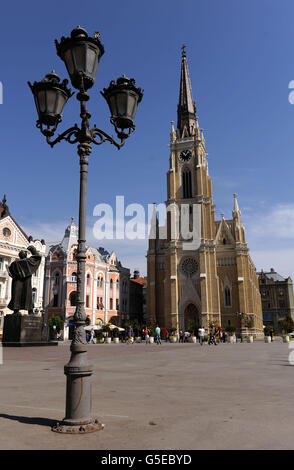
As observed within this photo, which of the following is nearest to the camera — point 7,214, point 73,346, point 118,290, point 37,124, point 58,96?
point 73,346

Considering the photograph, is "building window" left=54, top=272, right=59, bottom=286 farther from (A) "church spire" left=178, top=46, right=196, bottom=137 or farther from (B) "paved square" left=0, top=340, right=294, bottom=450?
(B) "paved square" left=0, top=340, right=294, bottom=450

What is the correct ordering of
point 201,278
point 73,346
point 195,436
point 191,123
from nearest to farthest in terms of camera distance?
1. point 195,436
2. point 73,346
3. point 201,278
4. point 191,123

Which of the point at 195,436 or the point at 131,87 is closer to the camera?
the point at 195,436

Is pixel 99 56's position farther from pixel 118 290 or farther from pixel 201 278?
pixel 118 290

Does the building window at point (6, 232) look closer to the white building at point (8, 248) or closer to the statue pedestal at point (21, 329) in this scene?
the white building at point (8, 248)

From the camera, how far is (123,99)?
6637 millimetres

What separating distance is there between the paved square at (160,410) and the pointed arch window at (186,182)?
55.8 meters

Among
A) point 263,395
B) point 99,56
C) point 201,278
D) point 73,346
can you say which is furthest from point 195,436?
point 201,278

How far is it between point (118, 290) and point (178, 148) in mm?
29170

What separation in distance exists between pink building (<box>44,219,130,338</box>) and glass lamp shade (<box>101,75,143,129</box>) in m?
48.3

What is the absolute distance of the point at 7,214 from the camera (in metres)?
48.1

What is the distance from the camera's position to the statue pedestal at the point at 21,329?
15.8m

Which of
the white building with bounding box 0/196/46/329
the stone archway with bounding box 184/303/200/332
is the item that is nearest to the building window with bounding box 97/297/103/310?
the white building with bounding box 0/196/46/329

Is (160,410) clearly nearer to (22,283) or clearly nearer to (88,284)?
(22,283)
